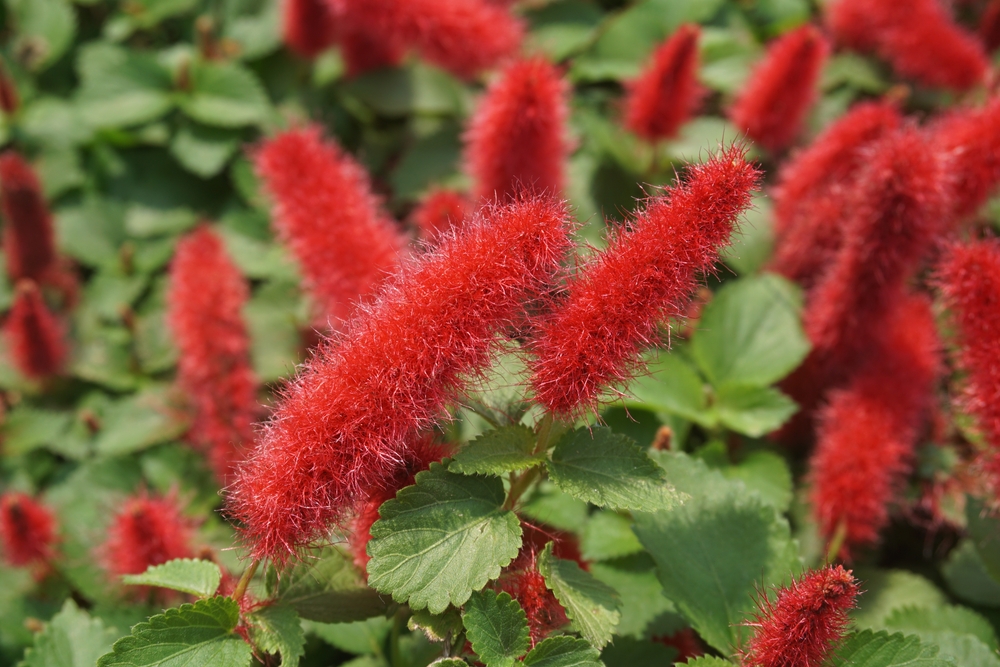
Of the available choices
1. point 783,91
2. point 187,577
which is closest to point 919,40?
point 783,91

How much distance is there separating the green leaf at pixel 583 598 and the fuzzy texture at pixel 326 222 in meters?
0.48

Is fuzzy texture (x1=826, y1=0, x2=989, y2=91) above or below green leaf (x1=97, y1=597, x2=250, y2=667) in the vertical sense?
above

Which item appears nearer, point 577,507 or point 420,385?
point 420,385

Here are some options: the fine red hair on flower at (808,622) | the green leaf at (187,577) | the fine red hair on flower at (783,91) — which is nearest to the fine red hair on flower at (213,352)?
the green leaf at (187,577)

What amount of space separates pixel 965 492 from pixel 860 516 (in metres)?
0.19

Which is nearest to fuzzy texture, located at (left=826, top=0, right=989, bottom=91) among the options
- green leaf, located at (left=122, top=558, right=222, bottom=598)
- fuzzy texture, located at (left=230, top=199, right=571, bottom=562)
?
fuzzy texture, located at (left=230, top=199, right=571, bottom=562)

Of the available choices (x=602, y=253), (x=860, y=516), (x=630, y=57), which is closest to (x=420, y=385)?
(x=602, y=253)

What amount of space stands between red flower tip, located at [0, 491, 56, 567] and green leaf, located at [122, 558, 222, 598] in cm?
46

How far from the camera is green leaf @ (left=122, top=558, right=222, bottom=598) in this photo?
85 cm

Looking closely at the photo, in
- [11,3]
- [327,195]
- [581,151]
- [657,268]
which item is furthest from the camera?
[11,3]

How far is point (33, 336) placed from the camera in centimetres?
153

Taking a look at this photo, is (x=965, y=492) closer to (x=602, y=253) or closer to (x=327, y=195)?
(x=602, y=253)

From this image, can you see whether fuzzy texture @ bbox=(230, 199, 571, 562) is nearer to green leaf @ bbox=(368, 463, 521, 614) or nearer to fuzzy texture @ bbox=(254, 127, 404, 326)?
green leaf @ bbox=(368, 463, 521, 614)

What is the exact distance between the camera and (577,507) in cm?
119
